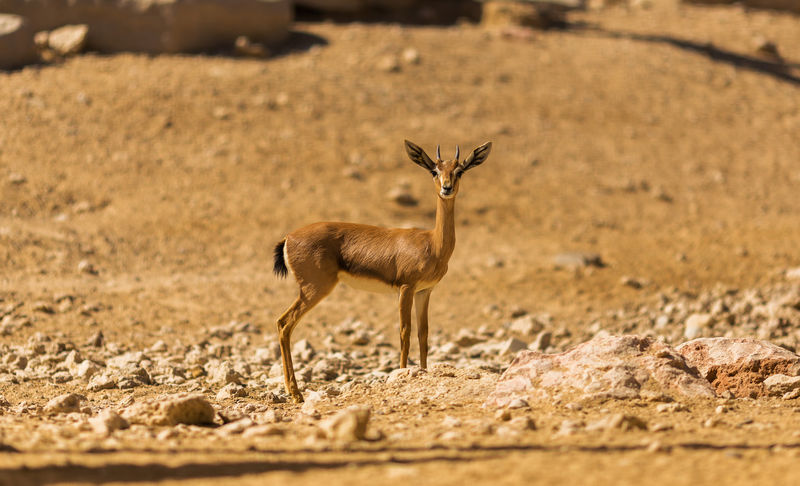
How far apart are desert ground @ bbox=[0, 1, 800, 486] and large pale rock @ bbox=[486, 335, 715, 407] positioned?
0.23 metres

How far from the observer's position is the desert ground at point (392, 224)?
604cm

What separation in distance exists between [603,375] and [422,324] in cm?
214

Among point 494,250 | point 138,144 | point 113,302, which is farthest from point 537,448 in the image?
point 138,144

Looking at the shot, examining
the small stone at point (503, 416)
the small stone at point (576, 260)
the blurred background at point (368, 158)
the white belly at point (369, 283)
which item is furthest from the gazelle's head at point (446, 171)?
the small stone at point (576, 260)

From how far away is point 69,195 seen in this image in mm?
16094

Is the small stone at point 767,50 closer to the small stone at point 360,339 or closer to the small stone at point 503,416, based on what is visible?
the small stone at point 360,339

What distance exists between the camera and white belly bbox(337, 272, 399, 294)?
8992mm

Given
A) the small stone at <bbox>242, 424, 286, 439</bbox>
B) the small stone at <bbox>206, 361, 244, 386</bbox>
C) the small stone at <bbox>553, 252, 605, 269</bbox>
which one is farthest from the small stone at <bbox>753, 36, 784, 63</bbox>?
the small stone at <bbox>242, 424, 286, 439</bbox>

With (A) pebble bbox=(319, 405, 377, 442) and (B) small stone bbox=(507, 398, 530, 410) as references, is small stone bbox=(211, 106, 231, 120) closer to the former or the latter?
(B) small stone bbox=(507, 398, 530, 410)

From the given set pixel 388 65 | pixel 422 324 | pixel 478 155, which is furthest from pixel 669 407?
pixel 388 65

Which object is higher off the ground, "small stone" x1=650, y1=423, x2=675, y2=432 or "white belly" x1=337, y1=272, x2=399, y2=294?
"white belly" x1=337, y1=272, x2=399, y2=294

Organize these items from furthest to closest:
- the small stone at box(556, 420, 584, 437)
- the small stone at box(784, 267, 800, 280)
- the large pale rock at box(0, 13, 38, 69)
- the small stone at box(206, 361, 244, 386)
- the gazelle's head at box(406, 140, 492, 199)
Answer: the large pale rock at box(0, 13, 38, 69) → the small stone at box(784, 267, 800, 280) → the small stone at box(206, 361, 244, 386) → the gazelle's head at box(406, 140, 492, 199) → the small stone at box(556, 420, 584, 437)

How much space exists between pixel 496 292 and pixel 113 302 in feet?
17.4

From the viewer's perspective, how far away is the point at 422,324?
9.16 metres
